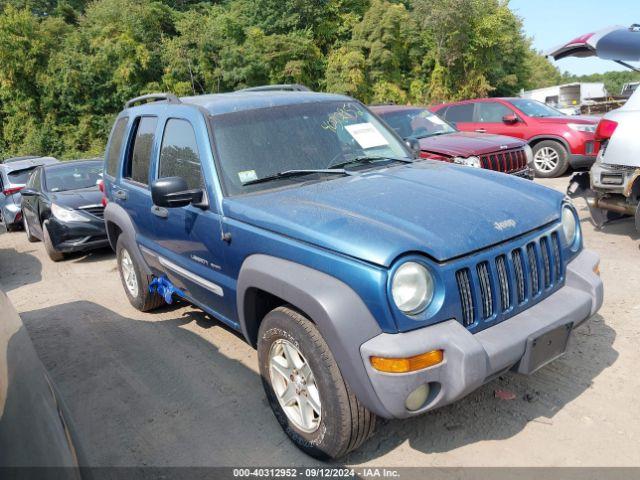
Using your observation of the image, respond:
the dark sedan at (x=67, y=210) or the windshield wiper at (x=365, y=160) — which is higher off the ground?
the windshield wiper at (x=365, y=160)

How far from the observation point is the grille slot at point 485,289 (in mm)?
2537

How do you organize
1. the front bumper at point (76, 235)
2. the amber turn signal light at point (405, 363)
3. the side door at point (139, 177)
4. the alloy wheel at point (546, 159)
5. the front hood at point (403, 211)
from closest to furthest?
the amber turn signal light at point (405, 363), the front hood at point (403, 211), the side door at point (139, 177), the front bumper at point (76, 235), the alloy wheel at point (546, 159)

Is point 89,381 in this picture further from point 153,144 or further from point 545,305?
point 545,305

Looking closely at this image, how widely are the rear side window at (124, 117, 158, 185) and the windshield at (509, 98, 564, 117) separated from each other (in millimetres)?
8513

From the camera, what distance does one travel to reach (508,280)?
2.64 m

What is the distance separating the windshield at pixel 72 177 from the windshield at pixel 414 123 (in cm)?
505

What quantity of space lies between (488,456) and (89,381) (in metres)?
2.95

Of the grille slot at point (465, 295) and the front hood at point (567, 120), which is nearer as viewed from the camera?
the grille slot at point (465, 295)

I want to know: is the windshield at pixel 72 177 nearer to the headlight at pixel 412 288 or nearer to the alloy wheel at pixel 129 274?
the alloy wheel at pixel 129 274

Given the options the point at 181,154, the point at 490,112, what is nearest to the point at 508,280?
the point at 181,154

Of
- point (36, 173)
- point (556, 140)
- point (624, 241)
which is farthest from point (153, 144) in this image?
point (556, 140)

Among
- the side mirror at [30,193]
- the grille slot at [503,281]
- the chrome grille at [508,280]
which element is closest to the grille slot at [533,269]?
the chrome grille at [508,280]

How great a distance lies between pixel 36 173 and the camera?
9.64 metres

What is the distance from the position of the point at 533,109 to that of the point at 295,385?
9968 millimetres
